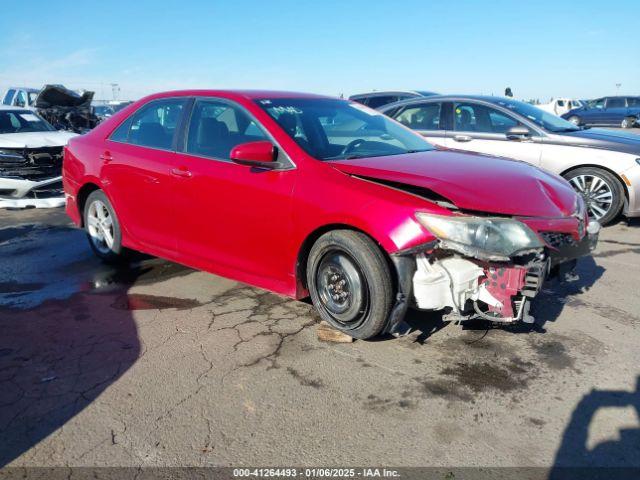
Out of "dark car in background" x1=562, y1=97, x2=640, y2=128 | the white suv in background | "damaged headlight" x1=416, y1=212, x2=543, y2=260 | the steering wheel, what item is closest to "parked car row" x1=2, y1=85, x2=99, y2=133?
the white suv in background

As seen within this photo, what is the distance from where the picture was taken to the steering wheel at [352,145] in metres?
3.91

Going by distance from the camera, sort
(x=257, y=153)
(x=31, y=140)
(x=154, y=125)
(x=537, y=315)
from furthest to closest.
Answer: (x=31, y=140), (x=154, y=125), (x=537, y=315), (x=257, y=153)

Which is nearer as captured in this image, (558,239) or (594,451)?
(594,451)

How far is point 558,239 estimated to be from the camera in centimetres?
342

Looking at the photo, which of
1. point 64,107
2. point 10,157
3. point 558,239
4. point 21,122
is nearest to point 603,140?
point 558,239

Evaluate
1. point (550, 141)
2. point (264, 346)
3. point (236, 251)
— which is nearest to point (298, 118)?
point (236, 251)

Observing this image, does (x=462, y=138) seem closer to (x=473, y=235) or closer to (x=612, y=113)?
(x=473, y=235)

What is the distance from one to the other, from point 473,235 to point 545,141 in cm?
443

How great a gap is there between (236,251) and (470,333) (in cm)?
177

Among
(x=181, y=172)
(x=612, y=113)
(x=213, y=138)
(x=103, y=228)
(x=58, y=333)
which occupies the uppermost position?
(x=612, y=113)

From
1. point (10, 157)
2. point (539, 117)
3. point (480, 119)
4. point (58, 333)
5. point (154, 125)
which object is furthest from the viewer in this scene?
point (10, 157)

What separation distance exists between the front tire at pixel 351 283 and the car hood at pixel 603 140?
459 centimetres

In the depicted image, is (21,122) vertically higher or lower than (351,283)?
higher

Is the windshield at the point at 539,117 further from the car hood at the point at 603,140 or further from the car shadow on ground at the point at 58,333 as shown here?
the car shadow on ground at the point at 58,333
